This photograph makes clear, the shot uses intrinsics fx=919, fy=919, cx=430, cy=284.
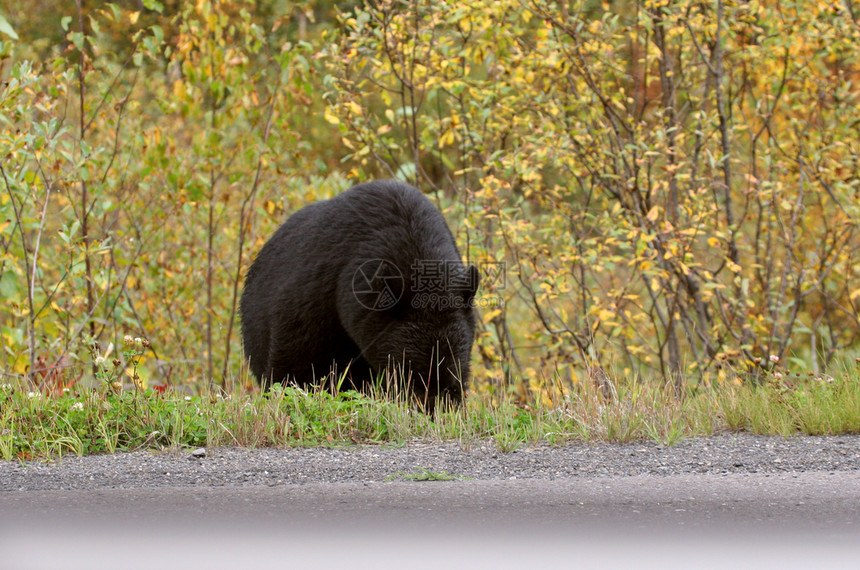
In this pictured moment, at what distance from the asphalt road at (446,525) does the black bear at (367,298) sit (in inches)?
61.1

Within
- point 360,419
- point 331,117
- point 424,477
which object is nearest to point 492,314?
point 331,117

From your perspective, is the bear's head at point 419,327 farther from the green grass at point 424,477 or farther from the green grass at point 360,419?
the green grass at point 424,477

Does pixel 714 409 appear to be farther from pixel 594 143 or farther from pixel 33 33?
pixel 33 33

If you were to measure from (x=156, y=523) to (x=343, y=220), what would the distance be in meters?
2.91

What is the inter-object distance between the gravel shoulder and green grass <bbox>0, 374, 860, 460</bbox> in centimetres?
11

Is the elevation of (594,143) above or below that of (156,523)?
above

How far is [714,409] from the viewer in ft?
16.0

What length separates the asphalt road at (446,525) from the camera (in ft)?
9.35

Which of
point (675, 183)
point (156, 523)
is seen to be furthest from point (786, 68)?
point (156, 523)

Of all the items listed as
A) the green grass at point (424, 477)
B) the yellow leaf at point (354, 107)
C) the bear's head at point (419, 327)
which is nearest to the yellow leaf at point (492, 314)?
the bear's head at point (419, 327)

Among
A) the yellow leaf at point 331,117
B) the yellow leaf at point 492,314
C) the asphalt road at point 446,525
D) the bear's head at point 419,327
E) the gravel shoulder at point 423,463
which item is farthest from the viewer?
the yellow leaf at point 331,117

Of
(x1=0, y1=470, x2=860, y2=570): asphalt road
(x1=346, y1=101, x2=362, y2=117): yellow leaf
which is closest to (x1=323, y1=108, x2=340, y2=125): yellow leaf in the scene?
(x1=346, y1=101, x2=362, y2=117): yellow leaf

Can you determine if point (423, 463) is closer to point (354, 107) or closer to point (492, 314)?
point (492, 314)

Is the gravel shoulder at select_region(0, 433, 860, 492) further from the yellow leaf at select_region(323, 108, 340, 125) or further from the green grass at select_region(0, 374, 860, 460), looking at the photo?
the yellow leaf at select_region(323, 108, 340, 125)
